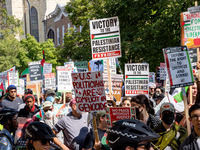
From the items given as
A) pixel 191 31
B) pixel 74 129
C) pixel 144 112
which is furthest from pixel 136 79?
pixel 74 129

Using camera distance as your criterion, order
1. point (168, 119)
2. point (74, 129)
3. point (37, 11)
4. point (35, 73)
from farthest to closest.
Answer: point (37, 11), point (35, 73), point (74, 129), point (168, 119)

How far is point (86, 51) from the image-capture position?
2514 cm

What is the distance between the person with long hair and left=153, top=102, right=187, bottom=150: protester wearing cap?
16.9 inches

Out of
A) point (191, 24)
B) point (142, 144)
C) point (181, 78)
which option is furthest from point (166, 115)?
point (191, 24)

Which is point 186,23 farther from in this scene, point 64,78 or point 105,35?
point 64,78

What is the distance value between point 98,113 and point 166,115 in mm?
1262

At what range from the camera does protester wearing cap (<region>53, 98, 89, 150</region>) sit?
5.17 meters

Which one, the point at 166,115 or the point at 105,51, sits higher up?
the point at 105,51

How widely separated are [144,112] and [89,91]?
3.11 feet

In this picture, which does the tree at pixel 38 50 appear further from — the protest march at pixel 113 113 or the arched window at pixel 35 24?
the arched window at pixel 35 24

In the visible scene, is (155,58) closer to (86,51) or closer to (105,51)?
(86,51)

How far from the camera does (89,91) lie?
493 centimetres

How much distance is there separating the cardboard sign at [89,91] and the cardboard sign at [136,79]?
2.45m

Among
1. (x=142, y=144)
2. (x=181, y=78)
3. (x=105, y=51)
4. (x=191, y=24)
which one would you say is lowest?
(x=142, y=144)
